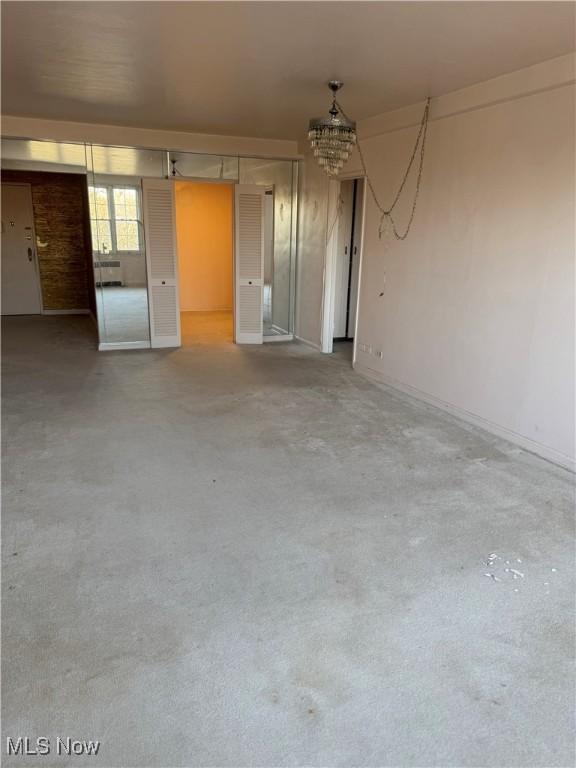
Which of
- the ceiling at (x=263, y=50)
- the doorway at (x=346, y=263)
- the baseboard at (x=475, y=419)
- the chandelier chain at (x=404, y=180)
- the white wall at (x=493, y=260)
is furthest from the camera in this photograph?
the doorway at (x=346, y=263)

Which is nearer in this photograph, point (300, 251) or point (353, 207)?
point (353, 207)

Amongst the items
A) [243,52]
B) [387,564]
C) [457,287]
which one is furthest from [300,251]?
[387,564]

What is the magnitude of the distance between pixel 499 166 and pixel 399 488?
2.34 meters

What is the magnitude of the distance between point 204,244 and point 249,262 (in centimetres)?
226

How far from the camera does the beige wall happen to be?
8055 millimetres

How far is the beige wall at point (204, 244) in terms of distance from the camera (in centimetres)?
805

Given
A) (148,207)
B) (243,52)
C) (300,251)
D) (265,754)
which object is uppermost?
(243,52)

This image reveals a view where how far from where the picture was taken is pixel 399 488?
116 inches

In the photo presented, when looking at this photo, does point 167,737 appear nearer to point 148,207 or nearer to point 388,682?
point 388,682

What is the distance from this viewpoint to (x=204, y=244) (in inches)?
325

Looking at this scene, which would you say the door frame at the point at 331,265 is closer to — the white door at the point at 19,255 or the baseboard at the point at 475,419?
the baseboard at the point at 475,419

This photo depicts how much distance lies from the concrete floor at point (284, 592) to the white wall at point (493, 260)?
36cm

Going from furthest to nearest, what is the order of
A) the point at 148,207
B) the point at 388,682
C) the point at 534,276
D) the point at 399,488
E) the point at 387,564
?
1. the point at 148,207
2. the point at 534,276
3. the point at 399,488
4. the point at 387,564
5. the point at 388,682

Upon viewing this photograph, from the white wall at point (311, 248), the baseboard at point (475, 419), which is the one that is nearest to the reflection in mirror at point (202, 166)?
the white wall at point (311, 248)
